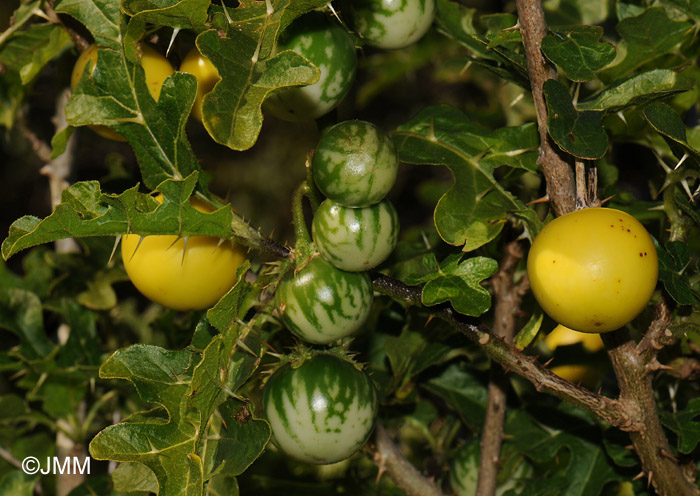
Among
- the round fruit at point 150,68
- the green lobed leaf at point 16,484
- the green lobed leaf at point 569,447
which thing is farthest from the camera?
the green lobed leaf at point 16,484

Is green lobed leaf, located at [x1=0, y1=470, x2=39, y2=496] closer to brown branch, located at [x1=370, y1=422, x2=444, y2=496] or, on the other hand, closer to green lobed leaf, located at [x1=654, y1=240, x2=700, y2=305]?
brown branch, located at [x1=370, y1=422, x2=444, y2=496]

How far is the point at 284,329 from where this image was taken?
1.54 meters

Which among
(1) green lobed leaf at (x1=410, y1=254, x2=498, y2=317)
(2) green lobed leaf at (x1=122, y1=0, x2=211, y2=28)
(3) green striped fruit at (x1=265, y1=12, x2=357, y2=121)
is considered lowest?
(1) green lobed leaf at (x1=410, y1=254, x2=498, y2=317)

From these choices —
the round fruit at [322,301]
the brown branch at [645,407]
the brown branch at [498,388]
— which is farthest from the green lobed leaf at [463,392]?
the round fruit at [322,301]

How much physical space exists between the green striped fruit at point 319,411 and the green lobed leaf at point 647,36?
0.97 metres

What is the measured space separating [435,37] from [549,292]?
6.14 feet

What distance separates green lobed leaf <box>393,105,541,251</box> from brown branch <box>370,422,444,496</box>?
573mm

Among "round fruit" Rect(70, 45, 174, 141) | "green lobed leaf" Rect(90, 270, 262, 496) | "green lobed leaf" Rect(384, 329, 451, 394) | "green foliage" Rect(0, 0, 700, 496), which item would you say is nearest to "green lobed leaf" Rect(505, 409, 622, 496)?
"green foliage" Rect(0, 0, 700, 496)

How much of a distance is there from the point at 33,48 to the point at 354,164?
1072 millimetres

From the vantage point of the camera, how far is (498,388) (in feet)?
5.74

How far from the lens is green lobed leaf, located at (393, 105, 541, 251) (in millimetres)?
1445

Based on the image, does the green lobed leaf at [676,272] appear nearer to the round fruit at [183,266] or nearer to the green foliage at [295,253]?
the green foliage at [295,253]

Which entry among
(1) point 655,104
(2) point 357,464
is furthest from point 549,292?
(2) point 357,464

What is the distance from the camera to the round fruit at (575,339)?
1775 mm
